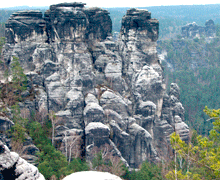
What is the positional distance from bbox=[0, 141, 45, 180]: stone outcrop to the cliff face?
731 inches

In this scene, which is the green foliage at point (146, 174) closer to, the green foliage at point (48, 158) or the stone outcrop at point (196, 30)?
the green foliage at point (48, 158)

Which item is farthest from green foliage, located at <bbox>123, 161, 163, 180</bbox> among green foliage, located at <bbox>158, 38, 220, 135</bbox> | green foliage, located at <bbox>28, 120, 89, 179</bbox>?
green foliage, located at <bbox>158, 38, 220, 135</bbox>

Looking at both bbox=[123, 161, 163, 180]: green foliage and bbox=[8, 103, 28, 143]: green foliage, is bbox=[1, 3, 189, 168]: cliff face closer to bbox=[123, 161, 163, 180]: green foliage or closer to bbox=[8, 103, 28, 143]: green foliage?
bbox=[123, 161, 163, 180]: green foliage

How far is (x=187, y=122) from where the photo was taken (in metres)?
64.7

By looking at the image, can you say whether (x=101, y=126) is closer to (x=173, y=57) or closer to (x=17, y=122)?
(x=17, y=122)

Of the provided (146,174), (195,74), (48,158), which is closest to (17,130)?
(48,158)

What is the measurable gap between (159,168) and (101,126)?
6.81 meters

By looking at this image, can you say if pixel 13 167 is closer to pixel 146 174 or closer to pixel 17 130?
pixel 17 130

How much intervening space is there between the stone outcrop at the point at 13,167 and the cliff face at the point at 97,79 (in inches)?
731

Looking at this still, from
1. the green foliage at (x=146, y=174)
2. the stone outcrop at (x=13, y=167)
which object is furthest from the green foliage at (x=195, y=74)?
the stone outcrop at (x=13, y=167)

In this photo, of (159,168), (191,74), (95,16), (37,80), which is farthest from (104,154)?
(191,74)

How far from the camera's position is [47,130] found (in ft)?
113

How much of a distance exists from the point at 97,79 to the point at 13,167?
85.7 ft

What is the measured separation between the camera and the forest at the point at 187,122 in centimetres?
2048
